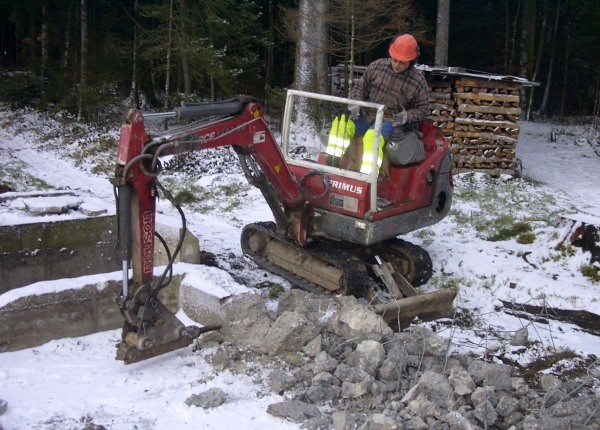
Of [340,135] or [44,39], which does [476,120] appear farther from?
[44,39]

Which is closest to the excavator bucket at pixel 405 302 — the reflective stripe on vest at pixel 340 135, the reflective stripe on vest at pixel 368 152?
the reflective stripe on vest at pixel 368 152

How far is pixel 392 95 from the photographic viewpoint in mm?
6797

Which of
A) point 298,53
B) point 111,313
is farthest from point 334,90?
point 111,313

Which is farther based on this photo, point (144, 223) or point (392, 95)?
point (392, 95)

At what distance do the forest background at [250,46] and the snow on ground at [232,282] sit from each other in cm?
351

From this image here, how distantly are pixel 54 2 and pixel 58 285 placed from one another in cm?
1610

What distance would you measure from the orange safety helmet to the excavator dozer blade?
2385 millimetres

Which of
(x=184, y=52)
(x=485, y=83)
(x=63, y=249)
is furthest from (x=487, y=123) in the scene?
(x=63, y=249)

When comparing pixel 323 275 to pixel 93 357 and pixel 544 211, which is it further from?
pixel 544 211

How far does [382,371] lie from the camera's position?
15.5 ft

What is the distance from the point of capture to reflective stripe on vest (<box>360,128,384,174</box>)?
6.27m

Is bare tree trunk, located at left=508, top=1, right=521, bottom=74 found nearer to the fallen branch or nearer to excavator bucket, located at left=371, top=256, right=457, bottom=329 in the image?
the fallen branch

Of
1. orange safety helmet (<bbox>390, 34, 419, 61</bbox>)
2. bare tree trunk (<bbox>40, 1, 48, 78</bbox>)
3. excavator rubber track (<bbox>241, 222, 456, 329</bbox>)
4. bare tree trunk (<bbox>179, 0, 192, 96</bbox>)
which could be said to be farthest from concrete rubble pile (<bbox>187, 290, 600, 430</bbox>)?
bare tree trunk (<bbox>40, 1, 48, 78</bbox>)

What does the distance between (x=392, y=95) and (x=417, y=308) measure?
88.0 inches
